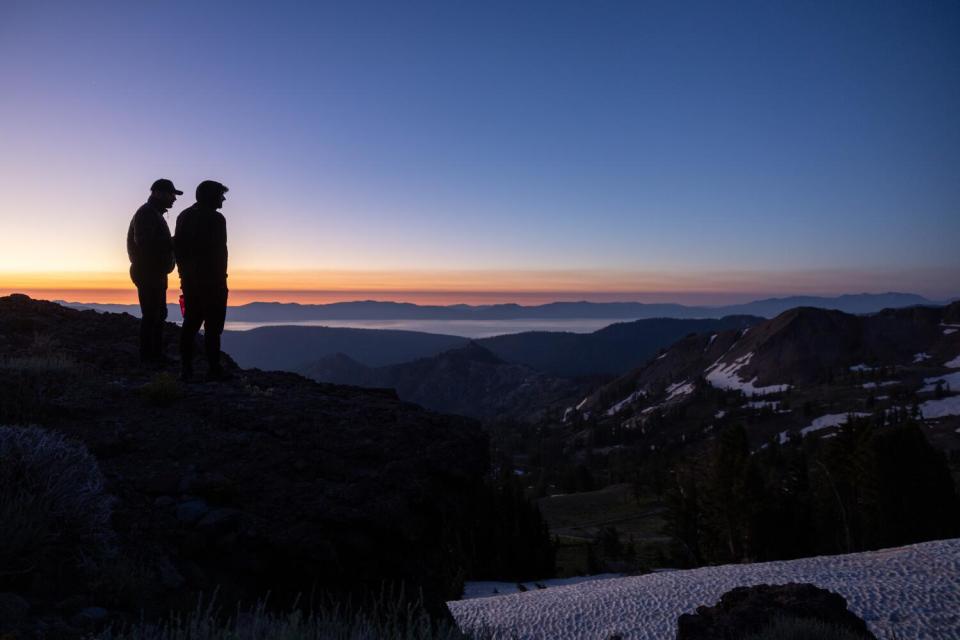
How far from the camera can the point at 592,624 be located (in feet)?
72.1

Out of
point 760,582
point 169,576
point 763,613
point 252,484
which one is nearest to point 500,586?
point 760,582

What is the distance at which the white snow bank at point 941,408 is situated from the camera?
18325cm

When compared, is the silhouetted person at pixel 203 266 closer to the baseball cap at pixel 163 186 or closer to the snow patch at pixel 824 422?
the baseball cap at pixel 163 186

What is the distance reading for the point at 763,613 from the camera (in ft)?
32.6

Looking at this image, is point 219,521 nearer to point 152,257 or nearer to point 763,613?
point 152,257

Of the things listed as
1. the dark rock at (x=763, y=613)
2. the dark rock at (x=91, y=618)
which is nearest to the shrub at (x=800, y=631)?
the dark rock at (x=763, y=613)

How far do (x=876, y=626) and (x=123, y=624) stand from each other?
73.5 feet

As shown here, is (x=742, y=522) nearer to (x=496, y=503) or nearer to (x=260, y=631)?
(x=496, y=503)

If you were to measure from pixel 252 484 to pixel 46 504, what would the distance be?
1.91 m

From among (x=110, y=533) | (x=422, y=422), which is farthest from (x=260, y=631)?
(x=422, y=422)

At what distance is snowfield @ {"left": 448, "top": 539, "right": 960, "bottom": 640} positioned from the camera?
64.8 ft

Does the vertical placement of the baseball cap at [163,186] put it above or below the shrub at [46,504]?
above

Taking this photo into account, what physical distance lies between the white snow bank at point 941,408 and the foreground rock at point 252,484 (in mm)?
223650

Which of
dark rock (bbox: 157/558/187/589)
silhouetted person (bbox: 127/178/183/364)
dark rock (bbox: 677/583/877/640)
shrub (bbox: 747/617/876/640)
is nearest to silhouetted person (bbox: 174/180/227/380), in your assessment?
silhouetted person (bbox: 127/178/183/364)
